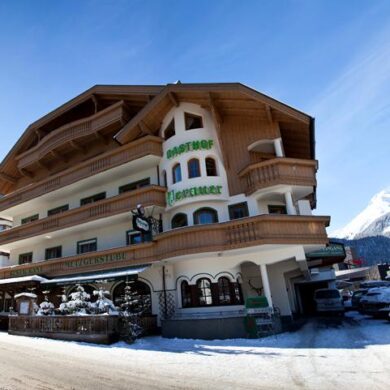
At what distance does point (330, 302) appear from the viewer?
23156 mm

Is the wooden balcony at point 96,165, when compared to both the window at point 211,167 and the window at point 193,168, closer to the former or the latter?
the window at point 193,168

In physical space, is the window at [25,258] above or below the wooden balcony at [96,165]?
below

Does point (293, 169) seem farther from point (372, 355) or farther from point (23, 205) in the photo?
point (23, 205)

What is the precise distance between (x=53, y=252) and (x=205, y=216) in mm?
14519

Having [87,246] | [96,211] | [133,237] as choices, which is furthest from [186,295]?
[87,246]

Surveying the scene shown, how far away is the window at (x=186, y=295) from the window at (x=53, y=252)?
39.8 ft

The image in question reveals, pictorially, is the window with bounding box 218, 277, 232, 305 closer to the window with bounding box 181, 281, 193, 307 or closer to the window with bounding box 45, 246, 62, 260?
the window with bounding box 181, 281, 193, 307

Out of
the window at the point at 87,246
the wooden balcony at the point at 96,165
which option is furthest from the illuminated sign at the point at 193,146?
the window at the point at 87,246

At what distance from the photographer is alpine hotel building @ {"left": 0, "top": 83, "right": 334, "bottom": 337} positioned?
1586 cm

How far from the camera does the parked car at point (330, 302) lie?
22.7 meters

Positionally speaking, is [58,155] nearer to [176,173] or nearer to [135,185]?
[135,185]

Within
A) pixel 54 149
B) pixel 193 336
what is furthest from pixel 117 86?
pixel 193 336

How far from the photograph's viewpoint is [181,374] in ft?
27.3

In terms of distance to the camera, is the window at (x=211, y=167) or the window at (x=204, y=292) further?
the window at (x=211, y=167)
